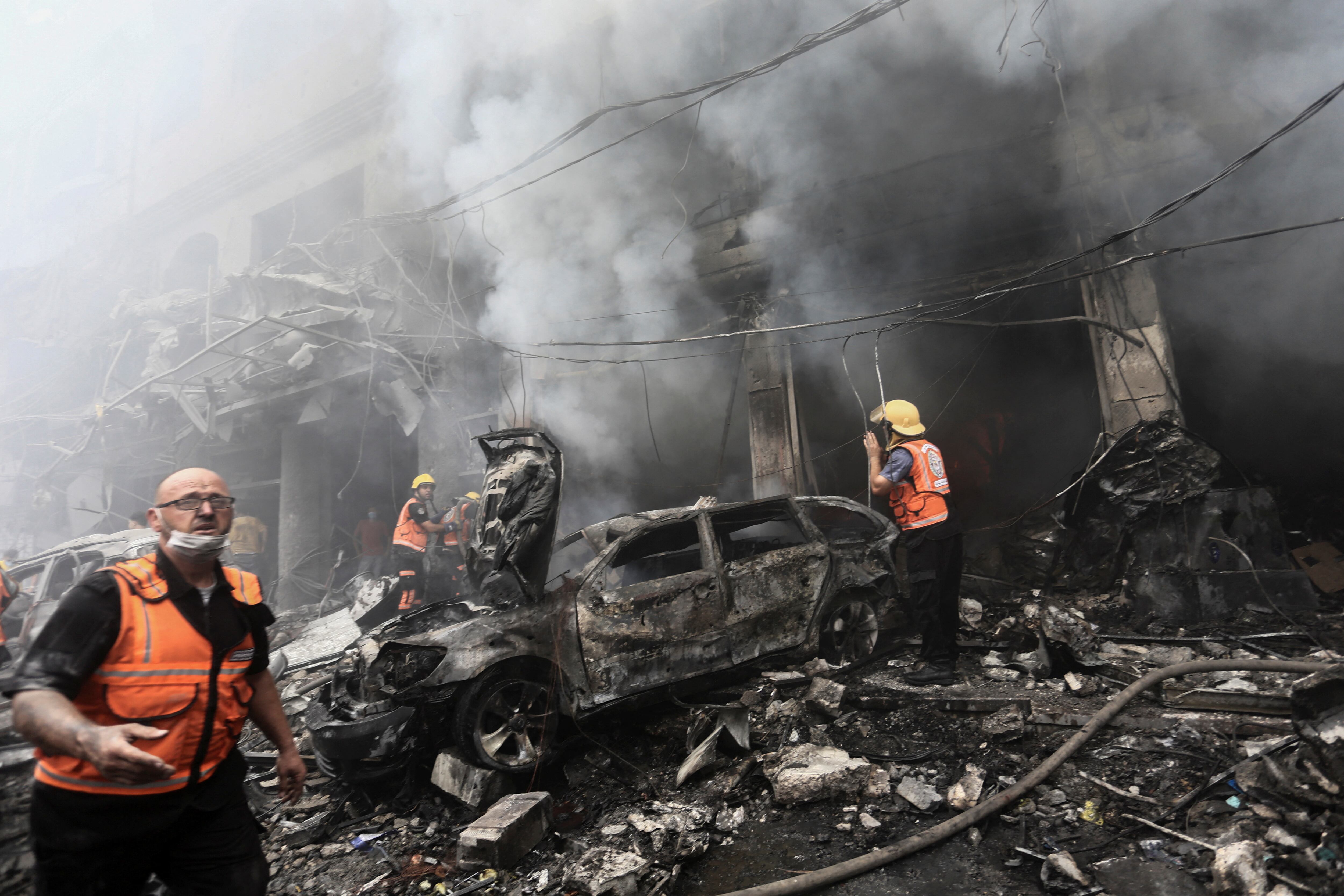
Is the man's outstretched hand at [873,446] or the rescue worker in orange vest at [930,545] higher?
the man's outstretched hand at [873,446]

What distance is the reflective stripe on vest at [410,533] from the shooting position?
859 centimetres

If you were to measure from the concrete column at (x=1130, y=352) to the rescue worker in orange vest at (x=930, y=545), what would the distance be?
131 inches

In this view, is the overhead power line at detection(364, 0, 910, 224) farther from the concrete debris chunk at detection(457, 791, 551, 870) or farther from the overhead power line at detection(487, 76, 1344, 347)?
the concrete debris chunk at detection(457, 791, 551, 870)

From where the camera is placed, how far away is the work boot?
4395 millimetres

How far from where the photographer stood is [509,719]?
3.72m

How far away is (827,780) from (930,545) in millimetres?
1964

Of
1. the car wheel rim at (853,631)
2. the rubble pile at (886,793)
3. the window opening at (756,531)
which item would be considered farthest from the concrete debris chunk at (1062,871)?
the window opening at (756,531)

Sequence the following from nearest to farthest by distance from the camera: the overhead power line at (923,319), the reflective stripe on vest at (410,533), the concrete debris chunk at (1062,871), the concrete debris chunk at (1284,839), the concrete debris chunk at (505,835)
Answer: the concrete debris chunk at (1284,839) < the concrete debris chunk at (1062,871) < the concrete debris chunk at (505,835) < the overhead power line at (923,319) < the reflective stripe on vest at (410,533)

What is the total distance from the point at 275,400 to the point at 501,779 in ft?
36.5

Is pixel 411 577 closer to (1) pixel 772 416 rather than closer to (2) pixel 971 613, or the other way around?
(1) pixel 772 416

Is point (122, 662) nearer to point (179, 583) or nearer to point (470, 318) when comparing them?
point (179, 583)

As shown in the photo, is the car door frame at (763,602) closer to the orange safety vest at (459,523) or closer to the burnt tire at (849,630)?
the burnt tire at (849,630)

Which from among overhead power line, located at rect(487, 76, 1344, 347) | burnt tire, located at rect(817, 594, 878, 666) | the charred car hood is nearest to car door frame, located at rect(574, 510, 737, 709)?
the charred car hood

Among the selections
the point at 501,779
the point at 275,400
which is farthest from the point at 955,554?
the point at 275,400
